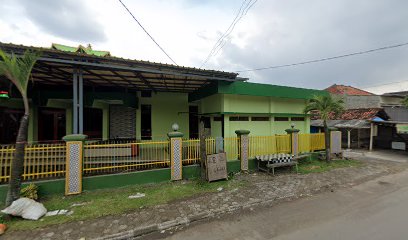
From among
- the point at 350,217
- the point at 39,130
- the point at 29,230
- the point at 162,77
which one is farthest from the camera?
the point at 39,130

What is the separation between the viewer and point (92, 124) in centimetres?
1017

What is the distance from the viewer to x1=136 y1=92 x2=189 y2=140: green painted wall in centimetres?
1143

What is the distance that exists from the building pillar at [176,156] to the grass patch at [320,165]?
5316 mm

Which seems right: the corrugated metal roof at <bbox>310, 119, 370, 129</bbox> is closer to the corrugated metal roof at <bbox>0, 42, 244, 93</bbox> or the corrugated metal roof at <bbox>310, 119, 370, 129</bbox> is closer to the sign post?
the corrugated metal roof at <bbox>0, 42, 244, 93</bbox>

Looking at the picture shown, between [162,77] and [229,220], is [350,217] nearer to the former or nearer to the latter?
[229,220]

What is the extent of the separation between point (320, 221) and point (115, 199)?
5.24m

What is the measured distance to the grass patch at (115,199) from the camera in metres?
4.33

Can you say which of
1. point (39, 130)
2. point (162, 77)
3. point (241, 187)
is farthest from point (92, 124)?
point (241, 187)

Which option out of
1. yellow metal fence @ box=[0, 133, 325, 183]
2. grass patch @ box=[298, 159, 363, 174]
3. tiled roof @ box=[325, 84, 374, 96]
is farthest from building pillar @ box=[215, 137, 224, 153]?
tiled roof @ box=[325, 84, 374, 96]

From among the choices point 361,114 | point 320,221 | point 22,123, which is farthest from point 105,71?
point 361,114

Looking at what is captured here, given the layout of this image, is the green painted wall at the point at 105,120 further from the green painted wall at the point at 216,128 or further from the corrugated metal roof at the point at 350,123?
the corrugated metal roof at the point at 350,123

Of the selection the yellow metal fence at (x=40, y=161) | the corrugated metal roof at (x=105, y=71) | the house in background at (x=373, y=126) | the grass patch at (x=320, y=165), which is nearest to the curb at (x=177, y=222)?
the yellow metal fence at (x=40, y=161)

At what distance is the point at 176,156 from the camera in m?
6.86

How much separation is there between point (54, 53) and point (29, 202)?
13.6ft
